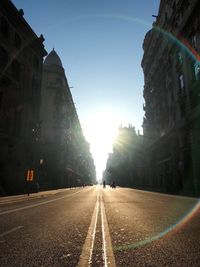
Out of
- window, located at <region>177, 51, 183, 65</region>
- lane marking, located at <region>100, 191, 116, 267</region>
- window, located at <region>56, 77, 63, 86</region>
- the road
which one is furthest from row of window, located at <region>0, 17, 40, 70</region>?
window, located at <region>56, 77, 63, 86</region>

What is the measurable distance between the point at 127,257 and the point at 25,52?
1456 inches

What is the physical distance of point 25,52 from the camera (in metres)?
37.5

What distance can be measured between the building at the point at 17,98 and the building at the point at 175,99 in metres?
18.0

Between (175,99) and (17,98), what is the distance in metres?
20.4

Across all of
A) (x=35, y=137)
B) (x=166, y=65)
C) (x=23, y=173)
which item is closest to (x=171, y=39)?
(x=166, y=65)

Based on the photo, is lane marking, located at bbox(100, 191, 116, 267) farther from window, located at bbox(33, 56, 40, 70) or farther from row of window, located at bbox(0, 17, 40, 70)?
window, located at bbox(33, 56, 40, 70)

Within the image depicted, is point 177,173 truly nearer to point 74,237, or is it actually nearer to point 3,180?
point 3,180

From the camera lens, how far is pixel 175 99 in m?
38.5

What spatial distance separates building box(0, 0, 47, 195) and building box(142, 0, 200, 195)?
710 inches

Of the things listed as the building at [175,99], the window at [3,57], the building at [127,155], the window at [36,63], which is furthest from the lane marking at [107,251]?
the building at [127,155]

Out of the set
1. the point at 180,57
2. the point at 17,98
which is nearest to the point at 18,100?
the point at 17,98

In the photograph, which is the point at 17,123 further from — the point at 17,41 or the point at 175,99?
the point at 175,99

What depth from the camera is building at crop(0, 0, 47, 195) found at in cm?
3050

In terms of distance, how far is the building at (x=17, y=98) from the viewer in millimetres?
30500
